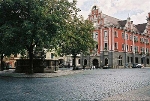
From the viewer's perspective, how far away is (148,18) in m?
85.4

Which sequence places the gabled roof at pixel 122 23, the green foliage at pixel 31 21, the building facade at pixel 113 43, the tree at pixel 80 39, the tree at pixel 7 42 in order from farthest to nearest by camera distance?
the gabled roof at pixel 122 23
the building facade at pixel 113 43
the tree at pixel 80 39
the green foliage at pixel 31 21
the tree at pixel 7 42

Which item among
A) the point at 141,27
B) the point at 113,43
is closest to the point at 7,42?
the point at 113,43

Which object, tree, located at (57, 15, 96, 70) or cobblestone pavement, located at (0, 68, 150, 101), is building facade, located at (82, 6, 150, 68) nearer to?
tree, located at (57, 15, 96, 70)

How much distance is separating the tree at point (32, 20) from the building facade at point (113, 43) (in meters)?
37.5

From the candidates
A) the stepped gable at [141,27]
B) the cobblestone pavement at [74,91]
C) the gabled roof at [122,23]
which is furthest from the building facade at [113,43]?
the cobblestone pavement at [74,91]

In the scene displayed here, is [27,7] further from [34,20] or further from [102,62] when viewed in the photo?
[102,62]

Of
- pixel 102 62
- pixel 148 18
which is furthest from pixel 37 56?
pixel 148 18

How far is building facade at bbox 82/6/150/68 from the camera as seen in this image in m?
66.4

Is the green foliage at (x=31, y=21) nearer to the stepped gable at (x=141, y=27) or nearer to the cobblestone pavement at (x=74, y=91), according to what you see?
the cobblestone pavement at (x=74, y=91)

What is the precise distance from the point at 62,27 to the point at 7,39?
706cm

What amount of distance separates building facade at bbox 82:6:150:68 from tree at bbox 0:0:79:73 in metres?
37.5

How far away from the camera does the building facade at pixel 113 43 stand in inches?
2613

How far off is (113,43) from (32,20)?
1615 inches

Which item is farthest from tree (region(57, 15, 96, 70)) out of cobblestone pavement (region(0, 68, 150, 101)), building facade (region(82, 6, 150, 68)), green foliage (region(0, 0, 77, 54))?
cobblestone pavement (region(0, 68, 150, 101))
